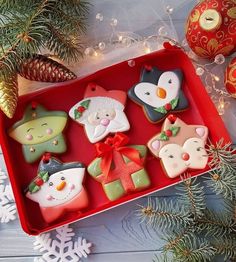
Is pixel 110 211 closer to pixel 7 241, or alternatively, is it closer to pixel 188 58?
pixel 7 241

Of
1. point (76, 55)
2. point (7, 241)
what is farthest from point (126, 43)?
point (7, 241)

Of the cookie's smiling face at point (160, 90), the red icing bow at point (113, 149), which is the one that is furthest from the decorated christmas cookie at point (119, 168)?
the cookie's smiling face at point (160, 90)

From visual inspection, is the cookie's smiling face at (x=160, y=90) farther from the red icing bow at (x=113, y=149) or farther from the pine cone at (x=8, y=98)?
the pine cone at (x=8, y=98)

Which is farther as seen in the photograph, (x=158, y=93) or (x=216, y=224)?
(x=158, y=93)

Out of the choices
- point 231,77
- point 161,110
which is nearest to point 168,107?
point 161,110

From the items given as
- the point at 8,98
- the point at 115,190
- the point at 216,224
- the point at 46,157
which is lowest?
the point at 216,224

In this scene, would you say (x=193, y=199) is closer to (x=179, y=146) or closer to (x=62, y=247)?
(x=179, y=146)
